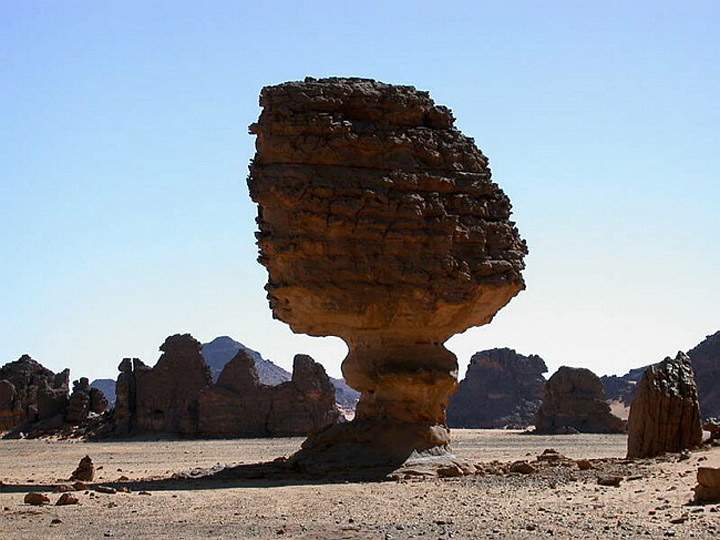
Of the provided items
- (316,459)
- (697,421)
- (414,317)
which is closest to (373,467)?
(316,459)

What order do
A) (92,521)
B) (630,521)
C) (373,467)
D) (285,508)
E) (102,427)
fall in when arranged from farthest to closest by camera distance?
(102,427) < (373,467) < (285,508) < (92,521) < (630,521)

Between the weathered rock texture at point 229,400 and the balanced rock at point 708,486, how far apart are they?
24467 millimetres

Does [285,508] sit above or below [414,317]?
below

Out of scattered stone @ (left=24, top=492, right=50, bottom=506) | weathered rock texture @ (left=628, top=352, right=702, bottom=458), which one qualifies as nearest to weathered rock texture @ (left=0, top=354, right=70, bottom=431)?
weathered rock texture @ (left=628, top=352, right=702, bottom=458)

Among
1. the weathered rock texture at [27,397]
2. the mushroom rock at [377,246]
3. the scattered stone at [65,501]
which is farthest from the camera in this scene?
the weathered rock texture at [27,397]

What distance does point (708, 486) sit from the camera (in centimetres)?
1209

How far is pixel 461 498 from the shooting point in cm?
1430

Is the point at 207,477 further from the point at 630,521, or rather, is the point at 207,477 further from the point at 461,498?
the point at 630,521

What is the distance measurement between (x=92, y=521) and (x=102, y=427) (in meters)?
27.4

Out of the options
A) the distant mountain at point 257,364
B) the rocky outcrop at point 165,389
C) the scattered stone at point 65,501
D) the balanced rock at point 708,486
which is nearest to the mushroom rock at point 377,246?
the scattered stone at point 65,501

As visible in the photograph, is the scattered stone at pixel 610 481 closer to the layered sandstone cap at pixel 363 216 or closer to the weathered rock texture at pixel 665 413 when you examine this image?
the weathered rock texture at pixel 665 413

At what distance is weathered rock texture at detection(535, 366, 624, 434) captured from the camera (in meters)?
41.1

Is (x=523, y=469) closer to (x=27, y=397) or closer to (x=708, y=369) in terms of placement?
(x=27, y=397)

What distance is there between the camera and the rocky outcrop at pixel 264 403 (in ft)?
120
